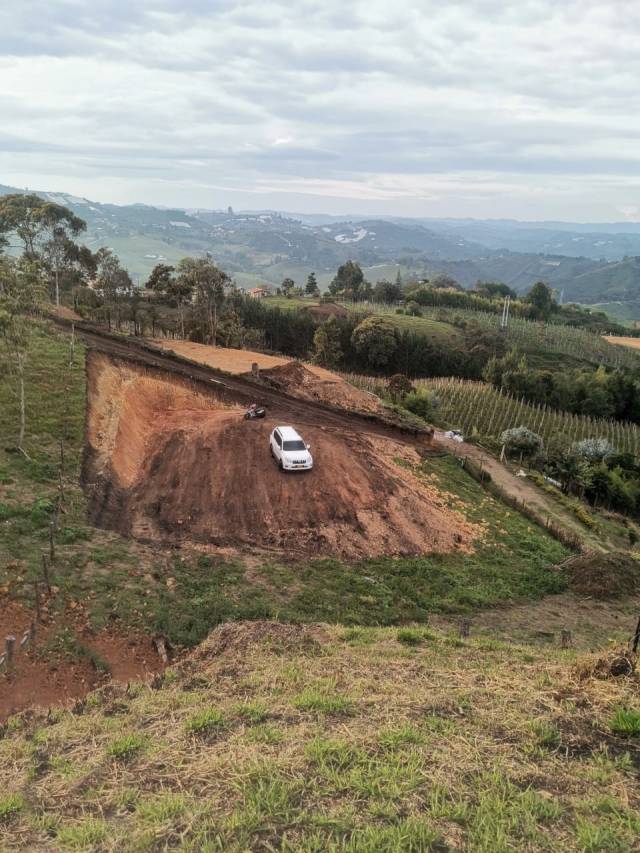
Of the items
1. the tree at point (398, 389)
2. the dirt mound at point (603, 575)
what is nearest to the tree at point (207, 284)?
the tree at point (398, 389)

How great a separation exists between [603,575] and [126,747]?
19432mm

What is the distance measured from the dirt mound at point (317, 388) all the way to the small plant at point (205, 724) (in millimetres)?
32188

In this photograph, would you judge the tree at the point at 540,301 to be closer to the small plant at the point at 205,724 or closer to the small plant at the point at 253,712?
the small plant at the point at 253,712

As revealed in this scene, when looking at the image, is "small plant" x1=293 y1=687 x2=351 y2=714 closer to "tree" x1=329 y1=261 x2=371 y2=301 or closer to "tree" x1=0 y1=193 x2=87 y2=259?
"tree" x1=0 y1=193 x2=87 y2=259

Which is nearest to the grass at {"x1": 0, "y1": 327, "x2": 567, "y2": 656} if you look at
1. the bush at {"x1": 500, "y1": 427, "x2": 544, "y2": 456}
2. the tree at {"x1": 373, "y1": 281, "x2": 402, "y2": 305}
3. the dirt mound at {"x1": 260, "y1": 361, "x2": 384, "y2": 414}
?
the dirt mound at {"x1": 260, "y1": 361, "x2": 384, "y2": 414}

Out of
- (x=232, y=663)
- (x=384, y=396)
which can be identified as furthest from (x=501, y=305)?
(x=232, y=663)

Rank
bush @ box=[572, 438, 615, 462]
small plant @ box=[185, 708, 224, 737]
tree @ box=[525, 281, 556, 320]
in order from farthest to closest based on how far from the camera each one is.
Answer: tree @ box=[525, 281, 556, 320], bush @ box=[572, 438, 615, 462], small plant @ box=[185, 708, 224, 737]

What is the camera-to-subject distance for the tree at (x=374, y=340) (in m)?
A: 76.1

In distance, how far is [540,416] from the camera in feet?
205

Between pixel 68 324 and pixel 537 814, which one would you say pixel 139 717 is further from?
pixel 68 324

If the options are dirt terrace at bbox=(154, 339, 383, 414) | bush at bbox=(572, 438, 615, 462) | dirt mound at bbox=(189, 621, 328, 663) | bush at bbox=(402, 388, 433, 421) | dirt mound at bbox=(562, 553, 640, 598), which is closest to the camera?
dirt mound at bbox=(189, 621, 328, 663)

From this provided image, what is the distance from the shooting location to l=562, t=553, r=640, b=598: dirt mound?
20891mm

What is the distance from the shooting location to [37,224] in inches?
2216

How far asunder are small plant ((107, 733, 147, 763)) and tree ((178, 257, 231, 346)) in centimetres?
5057
